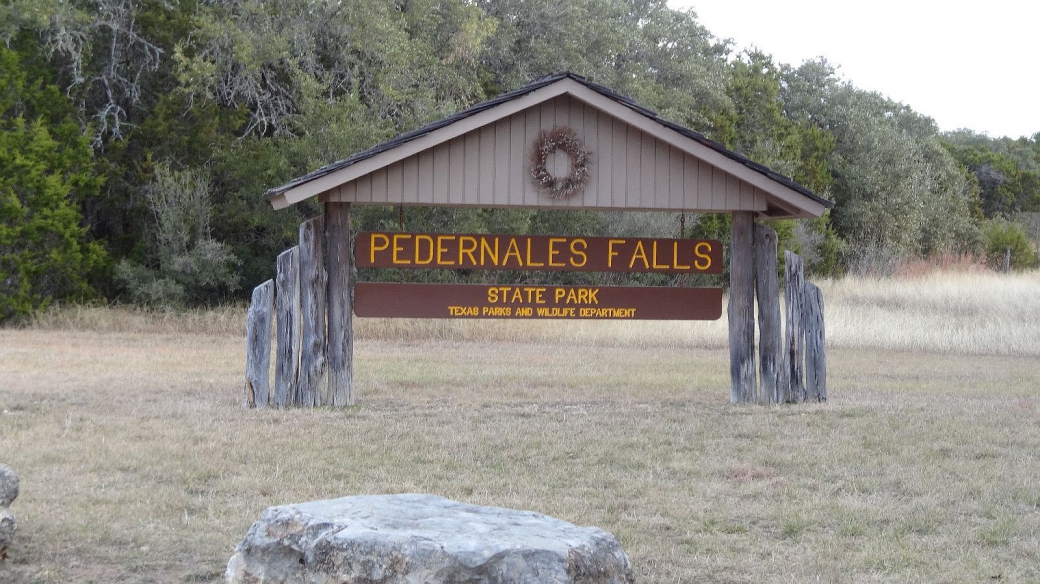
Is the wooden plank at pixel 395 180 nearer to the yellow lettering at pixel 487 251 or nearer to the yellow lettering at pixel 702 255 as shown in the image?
the yellow lettering at pixel 487 251

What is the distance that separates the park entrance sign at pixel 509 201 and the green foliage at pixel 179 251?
1371 cm

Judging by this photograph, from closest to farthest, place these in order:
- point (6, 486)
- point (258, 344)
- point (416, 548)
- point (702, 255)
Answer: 1. point (416, 548)
2. point (6, 486)
3. point (258, 344)
4. point (702, 255)

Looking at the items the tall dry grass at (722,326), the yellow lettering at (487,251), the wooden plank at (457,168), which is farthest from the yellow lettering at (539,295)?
the tall dry grass at (722,326)

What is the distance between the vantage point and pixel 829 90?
43.2m

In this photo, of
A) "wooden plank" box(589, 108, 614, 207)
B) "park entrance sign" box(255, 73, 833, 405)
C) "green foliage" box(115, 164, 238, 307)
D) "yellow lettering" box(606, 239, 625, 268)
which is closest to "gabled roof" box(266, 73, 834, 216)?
"park entrance sign" box(255, 73, 833, 405)

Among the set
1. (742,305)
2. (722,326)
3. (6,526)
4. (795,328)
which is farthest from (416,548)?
(722,326)

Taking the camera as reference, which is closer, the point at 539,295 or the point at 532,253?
the point at 532,253

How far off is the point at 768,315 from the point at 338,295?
4.68m

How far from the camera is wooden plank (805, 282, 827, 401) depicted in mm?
12086

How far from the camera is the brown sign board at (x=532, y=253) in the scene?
1160cm

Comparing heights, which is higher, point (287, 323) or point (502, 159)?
point (502, 159)

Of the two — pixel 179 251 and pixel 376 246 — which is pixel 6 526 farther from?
pixel 179 251

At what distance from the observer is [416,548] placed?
4.12 meters

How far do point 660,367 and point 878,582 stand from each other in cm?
1129
